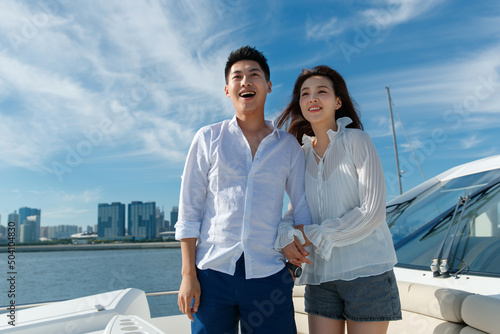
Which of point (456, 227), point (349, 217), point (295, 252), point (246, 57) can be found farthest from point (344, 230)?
point (456, 227)

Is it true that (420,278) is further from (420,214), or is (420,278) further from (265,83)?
(265,83)

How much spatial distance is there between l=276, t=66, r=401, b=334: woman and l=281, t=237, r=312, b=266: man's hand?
61 millimetres

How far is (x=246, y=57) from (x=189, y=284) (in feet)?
3.45

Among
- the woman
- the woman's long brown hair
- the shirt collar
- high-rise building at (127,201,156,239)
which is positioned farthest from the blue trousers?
high-rise building at (127,201,156,239)

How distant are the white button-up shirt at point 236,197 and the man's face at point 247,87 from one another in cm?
9

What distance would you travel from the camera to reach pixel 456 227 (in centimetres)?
265

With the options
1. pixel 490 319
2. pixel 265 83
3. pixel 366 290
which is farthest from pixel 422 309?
pixel 265 83

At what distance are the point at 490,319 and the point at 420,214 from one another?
1.65 metres

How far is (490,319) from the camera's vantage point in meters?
1.53

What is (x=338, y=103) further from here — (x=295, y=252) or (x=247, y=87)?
(x=295, y=252)

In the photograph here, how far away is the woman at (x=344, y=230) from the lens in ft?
→ 5.15

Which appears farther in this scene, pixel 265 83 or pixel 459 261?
pixel 459 261

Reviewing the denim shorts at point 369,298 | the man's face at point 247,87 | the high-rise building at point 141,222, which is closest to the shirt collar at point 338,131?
the man's face at point 247,87

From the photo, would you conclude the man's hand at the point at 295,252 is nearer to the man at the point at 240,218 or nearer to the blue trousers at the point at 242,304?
the man at the point at 240,218
